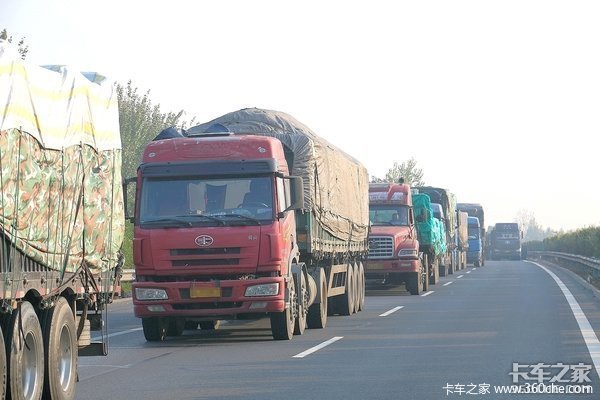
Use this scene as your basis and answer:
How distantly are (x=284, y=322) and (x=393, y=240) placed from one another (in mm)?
15957

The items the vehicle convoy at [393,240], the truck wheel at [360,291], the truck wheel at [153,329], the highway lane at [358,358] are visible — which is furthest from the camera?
the vehicle convoy at [393,240]

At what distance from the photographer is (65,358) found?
1202cm

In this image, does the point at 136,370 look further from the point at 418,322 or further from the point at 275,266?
the point at 418,322

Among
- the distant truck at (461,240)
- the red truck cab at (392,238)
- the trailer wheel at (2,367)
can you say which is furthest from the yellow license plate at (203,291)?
the distant truck at (461,240)

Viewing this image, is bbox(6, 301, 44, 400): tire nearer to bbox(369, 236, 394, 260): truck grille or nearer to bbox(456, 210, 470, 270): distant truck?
bbox(369, 236, 394, 260): truck grille

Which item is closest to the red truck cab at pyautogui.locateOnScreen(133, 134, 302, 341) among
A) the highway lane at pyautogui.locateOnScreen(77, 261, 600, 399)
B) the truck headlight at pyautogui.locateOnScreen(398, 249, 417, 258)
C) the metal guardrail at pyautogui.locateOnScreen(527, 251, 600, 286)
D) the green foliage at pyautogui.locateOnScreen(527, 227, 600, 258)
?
the highway lane at pyautogui.locateOnScreen(77, 261, 600, 399)

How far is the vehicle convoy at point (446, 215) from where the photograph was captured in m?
51.1

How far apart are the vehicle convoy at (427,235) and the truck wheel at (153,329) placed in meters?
18.2

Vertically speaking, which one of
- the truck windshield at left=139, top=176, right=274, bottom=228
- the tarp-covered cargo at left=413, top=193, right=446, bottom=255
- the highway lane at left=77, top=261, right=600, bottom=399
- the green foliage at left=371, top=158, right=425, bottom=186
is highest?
the green foliage at left=371, top=158, right=425, bottom=186

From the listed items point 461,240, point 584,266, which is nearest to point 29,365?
point 584,266

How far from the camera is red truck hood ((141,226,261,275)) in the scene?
18.4 metres

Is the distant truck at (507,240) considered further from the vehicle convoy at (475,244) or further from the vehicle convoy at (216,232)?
the vehicle convoy at (216,232)

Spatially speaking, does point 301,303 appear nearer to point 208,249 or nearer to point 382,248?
point 208,249

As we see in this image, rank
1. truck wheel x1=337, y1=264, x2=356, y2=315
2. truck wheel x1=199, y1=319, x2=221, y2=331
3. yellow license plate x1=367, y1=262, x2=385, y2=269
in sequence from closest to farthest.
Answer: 1. truck wheel x1=199, y1=319, x2=221, y2=331
2. truck wheel x1=337, y1=264, x2=356, y2=315
3. yellow license plate x1=367, y1=262, x2=385, y2=269
